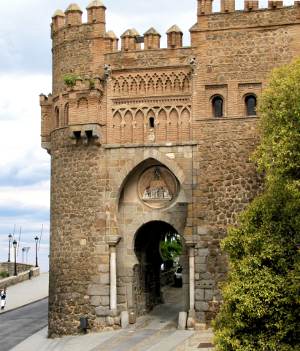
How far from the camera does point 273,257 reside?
797 inches

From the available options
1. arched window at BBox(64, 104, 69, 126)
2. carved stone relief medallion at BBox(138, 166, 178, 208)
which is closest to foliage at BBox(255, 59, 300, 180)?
carved stone relief medallion at BBox(138, 166, 178, 208)

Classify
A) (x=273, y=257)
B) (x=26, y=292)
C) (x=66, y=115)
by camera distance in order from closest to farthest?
(x=273, y=257) → (x=66, y=115) → (x=26, y=292)

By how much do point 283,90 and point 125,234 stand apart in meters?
9.50

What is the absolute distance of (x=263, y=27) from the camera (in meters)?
27.0

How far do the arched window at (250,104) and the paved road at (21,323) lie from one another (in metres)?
11.5

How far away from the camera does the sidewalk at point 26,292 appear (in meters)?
40.4

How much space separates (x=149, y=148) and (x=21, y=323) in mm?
10692

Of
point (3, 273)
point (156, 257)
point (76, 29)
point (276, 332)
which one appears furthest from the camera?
point (3, 273)

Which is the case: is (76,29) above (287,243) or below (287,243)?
above

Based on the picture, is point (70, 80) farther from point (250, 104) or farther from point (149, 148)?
point (250, 104)

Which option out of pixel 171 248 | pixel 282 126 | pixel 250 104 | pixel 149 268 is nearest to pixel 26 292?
pixel 171 248

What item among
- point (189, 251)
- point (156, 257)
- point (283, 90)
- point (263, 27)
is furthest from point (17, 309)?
point (283, 90)

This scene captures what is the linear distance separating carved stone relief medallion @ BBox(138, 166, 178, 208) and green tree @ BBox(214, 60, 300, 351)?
7.41m

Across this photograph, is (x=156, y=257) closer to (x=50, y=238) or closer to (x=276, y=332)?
(x=50, y=238)
